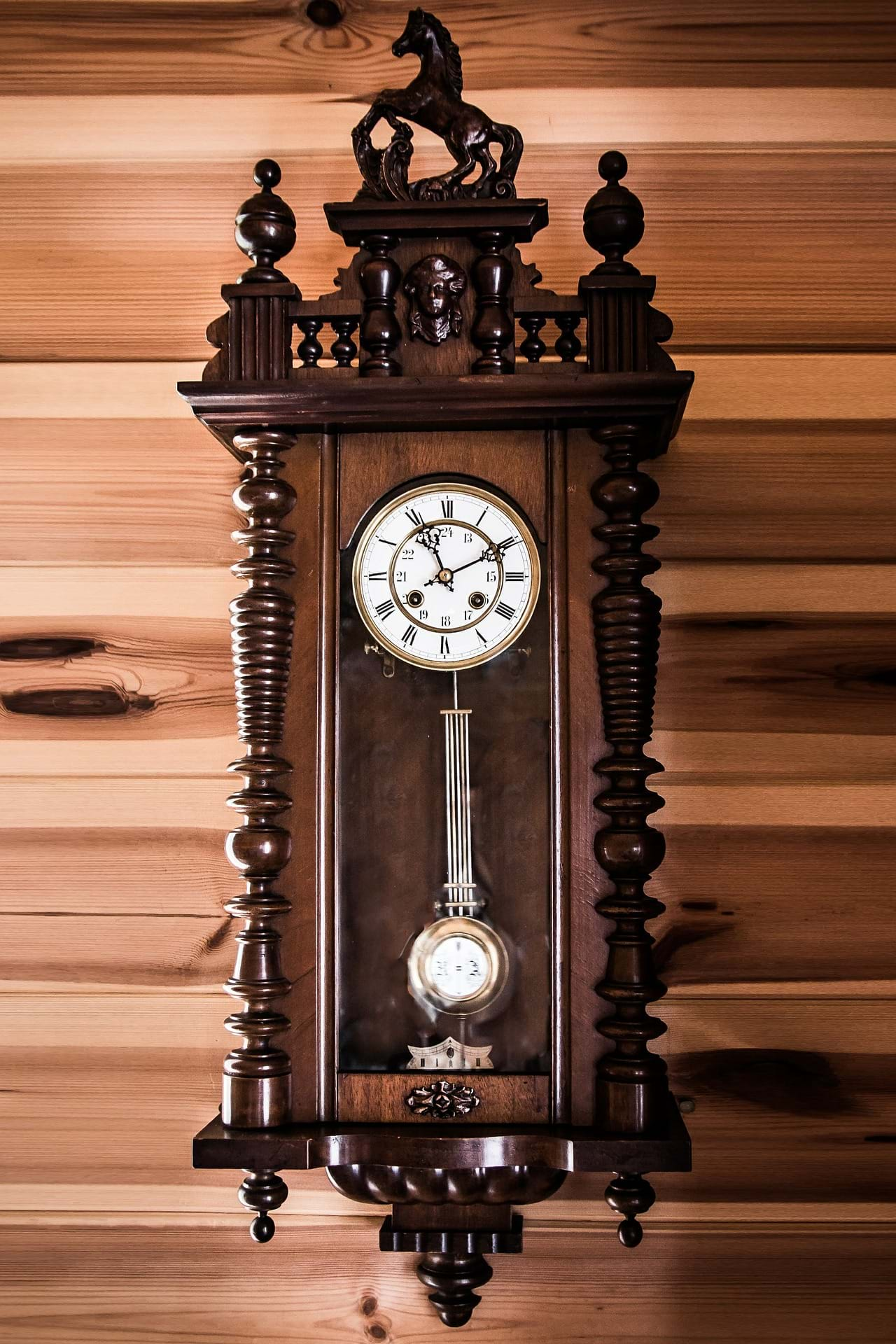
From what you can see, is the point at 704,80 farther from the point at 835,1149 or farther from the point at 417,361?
the point at 835,1149

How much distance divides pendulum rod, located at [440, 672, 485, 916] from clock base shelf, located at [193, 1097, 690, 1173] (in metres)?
0.20

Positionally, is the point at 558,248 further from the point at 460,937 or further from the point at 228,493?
the point at 460,937

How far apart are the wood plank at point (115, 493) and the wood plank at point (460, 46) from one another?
1.34ft

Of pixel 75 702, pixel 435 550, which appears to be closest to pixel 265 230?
Result: pixel 435 550

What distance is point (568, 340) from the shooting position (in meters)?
1.01

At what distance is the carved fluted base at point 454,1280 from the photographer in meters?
1.07

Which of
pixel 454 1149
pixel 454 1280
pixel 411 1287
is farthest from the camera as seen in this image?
pixel 411 1287

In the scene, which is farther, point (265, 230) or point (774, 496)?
point (774, 496)

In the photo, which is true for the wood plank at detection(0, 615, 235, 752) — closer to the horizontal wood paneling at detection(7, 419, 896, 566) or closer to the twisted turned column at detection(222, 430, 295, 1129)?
the horizontal wood paneling at detection(7, 419, 896, 566)

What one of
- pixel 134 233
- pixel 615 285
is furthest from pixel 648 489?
pixel 134 233

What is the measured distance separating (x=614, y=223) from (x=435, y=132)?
20 cm

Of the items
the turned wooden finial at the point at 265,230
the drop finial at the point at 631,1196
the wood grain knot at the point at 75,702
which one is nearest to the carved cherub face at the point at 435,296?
the turned wooden finial at the point at 265,230

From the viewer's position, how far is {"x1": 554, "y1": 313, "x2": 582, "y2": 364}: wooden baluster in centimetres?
101

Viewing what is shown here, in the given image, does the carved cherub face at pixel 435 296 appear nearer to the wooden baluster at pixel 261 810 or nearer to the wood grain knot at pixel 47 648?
the wooden baluster at pixel 261 810
